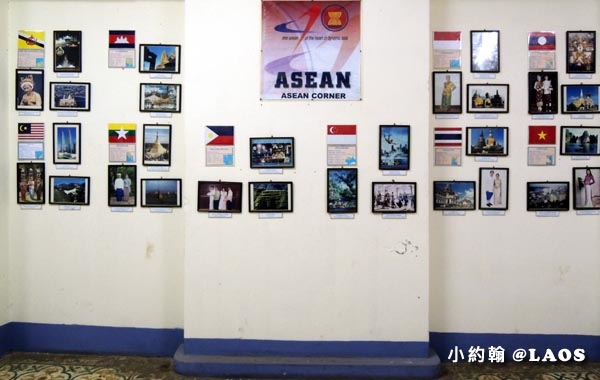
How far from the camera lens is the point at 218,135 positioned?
9.50ft

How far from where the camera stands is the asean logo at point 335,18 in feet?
9.48

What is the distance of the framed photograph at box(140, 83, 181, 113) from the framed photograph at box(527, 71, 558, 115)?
112 inches

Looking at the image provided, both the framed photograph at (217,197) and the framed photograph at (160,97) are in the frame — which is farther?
the framed photograph at (160,97)

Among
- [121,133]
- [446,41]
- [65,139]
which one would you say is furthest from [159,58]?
[446,41]

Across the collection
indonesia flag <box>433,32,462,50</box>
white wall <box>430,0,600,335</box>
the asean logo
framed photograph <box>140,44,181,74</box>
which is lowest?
white wall <box>430,0,600,335</box>

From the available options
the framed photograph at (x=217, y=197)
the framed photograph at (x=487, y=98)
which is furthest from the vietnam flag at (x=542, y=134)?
the framed photograph at (x=217, y=197)

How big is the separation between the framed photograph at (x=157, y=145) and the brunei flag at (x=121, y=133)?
11 cm

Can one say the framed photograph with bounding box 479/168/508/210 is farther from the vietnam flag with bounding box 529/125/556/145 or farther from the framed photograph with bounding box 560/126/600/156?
the framed photograph with bounding box 560/126/600/156

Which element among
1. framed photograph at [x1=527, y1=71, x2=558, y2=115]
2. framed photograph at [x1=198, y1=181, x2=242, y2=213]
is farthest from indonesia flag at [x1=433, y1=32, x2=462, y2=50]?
framed photograph at [x1=198, y1=181, x2=242, y2=213]

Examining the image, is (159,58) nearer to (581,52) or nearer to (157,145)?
(157,145)

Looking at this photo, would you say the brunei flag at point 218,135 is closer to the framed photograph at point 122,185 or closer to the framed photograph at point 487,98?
the framed photograph at point 122,185

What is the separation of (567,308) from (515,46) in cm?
214

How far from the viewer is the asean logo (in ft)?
9.48

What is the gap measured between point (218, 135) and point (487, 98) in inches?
84.6
